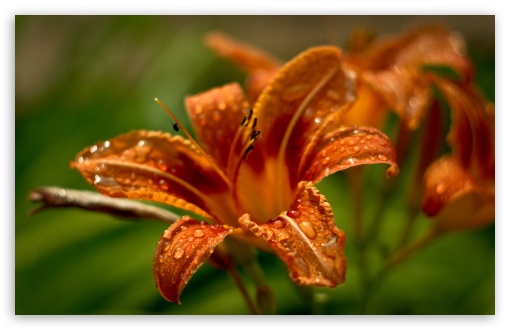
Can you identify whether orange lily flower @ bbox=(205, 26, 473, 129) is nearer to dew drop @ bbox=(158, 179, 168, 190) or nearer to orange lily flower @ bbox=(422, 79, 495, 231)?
orange lily flower @ bbox=(422, 79, 495, 231)

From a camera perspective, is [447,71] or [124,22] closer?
[124,22]

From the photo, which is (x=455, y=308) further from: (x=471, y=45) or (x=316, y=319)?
(x=471, y=45)

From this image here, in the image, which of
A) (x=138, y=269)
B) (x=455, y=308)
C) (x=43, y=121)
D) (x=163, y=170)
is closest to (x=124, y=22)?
(x=43, y=121)

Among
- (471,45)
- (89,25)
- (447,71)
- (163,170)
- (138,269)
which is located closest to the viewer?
(163,170)

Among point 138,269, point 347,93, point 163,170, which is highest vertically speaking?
point 347,93

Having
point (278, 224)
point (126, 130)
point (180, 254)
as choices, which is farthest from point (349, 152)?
point (126, 130)

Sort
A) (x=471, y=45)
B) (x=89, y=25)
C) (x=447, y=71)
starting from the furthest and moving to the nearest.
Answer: (x=447, y=71)
(x=471, y=45)
(x=89, y=25)

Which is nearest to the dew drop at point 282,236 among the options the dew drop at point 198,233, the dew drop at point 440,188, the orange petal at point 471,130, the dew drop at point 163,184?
the dew drop at point 198,233

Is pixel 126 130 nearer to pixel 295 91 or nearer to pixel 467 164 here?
pixel 295 91
